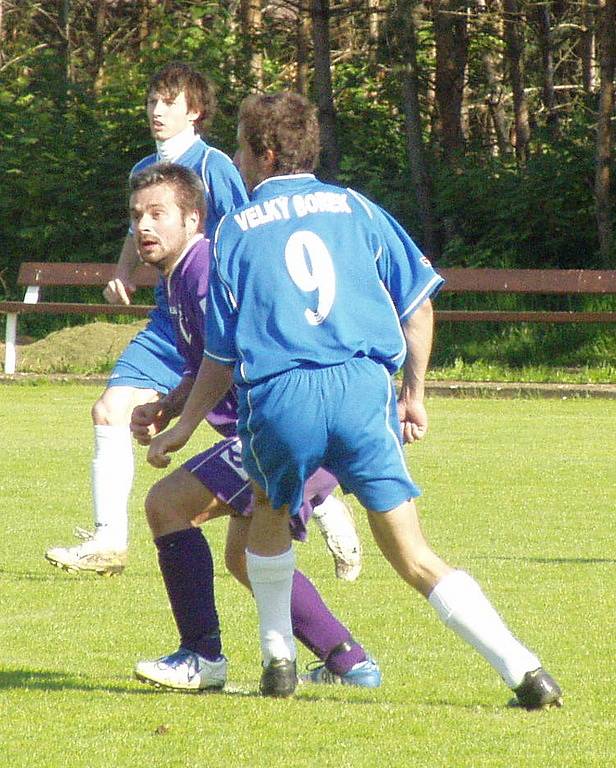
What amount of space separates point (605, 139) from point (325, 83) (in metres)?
4.23

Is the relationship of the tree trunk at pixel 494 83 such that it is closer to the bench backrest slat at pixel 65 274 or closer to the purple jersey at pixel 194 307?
the bench backrest slat at pixel 65 274

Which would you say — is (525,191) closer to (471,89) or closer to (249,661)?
(471,89)

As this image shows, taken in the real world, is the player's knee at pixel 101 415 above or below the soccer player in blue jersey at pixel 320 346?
below

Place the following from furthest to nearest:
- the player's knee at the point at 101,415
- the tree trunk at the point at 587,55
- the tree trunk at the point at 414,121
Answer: the tree trunk at the point at 587,55 → the tree trunk at the point at 414,121 → the player's knee at the point at 101,415

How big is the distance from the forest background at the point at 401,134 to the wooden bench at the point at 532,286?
621mm

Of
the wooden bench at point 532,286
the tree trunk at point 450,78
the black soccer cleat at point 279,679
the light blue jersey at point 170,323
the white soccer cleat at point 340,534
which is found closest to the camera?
the black soccer cleat at point 279,679

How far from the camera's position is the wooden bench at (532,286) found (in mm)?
17078

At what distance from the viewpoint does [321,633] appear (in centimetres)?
484

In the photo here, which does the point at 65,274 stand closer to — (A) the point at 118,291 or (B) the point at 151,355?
(A) the point at 118,291

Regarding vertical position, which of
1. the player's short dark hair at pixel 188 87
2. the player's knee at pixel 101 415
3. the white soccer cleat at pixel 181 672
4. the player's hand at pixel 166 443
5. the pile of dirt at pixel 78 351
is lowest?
the pile of dirt at pixel 78 351

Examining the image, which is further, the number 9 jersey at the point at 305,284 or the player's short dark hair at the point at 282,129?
the player's short dark hair at the point at 282,129

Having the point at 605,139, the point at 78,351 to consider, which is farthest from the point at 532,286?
the point at 78,351

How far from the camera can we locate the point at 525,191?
66.1 feet

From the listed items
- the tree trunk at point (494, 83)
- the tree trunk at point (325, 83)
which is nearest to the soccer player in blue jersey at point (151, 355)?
the tree trunk at point (325, 83)
